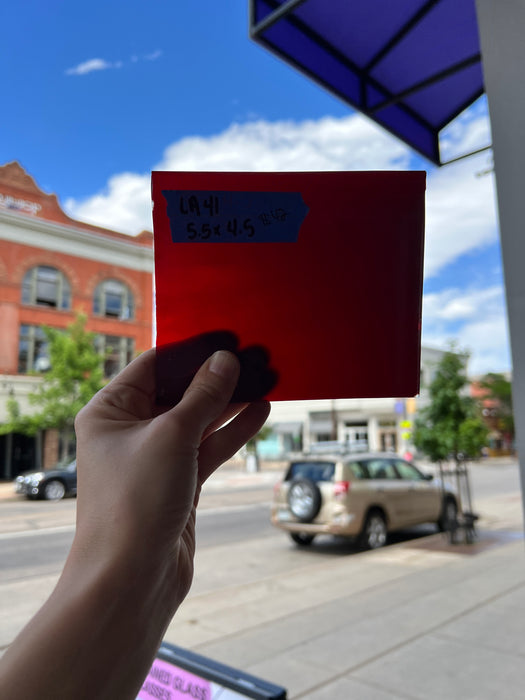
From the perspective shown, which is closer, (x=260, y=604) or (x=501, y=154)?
(x=501, y=154)

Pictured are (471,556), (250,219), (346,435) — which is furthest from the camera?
(346,435)

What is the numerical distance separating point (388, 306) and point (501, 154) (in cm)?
159

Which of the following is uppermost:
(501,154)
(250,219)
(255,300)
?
(501,154)

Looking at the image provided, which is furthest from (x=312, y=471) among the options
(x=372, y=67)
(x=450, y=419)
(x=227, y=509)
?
(x=372, y=67)

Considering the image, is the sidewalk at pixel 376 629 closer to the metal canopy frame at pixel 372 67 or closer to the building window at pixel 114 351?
the metal canopy frame at pixel 372 67

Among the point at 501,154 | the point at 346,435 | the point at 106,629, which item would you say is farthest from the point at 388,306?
the point at 346,435

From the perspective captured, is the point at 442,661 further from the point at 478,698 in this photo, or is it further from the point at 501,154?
the point at 501,154

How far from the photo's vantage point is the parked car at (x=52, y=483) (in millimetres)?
11531

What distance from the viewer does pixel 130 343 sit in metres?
23.8

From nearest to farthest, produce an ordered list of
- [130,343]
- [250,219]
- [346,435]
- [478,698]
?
[250,219]
[478,698]
[130,343]
[346,435]

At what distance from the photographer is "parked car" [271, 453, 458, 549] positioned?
8.41m

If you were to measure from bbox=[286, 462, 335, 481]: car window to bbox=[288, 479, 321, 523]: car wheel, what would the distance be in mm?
215

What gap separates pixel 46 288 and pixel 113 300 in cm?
290

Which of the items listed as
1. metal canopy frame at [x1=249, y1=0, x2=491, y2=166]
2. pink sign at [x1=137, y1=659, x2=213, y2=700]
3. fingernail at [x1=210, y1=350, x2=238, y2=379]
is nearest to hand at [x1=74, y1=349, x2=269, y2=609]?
fingernail at [x1=210, y1=350, x2=238, y2=379]
